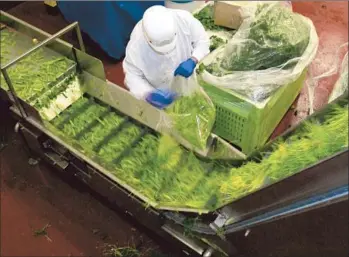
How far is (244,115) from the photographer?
2.25 metres

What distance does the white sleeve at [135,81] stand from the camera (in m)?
2.29

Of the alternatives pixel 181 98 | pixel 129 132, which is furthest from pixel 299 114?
pixel 129 132

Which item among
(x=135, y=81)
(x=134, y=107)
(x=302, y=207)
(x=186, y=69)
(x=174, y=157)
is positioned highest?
(x=302, y=207)

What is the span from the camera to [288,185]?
1.15 m

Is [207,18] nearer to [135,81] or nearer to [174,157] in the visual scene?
[135,81]

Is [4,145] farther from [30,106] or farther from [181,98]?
[181,98]

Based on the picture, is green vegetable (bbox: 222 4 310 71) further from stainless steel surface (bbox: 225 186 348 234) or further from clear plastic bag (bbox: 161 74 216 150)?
stainless steel surface (bbox: 225 186 348 234)

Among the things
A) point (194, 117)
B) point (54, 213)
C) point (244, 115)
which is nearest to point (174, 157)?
point (194, 117)

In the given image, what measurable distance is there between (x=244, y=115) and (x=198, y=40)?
1.97ft

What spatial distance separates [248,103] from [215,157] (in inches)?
15.7

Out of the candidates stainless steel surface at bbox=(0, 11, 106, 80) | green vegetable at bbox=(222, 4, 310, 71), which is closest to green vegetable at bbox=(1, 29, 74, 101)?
stainless steel surface at bbox=(0, 11, 106, 80)

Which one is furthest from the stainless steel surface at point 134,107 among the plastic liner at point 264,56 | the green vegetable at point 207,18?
the green vegetable at point 207,18

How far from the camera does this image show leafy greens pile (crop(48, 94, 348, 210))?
1.25 metres

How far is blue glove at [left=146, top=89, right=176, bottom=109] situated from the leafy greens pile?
0.19 metres
